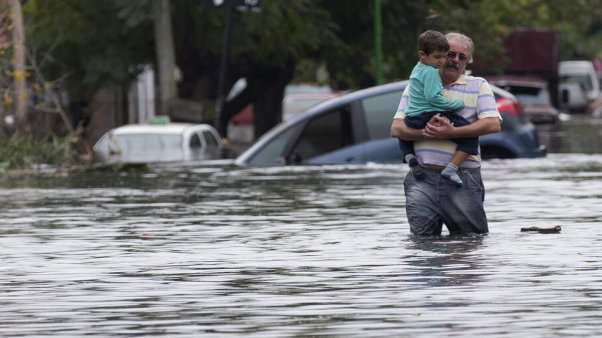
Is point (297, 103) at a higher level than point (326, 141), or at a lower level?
lower

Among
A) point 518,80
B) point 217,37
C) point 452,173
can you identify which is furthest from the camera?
point 518,80

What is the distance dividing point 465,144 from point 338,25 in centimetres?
3195

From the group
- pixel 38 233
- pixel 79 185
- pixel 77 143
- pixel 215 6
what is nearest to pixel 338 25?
pixel 215 6

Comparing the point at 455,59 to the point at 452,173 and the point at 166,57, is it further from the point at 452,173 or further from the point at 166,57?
the point at 166,57

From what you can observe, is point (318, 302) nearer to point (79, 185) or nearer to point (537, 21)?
point (79, 185)

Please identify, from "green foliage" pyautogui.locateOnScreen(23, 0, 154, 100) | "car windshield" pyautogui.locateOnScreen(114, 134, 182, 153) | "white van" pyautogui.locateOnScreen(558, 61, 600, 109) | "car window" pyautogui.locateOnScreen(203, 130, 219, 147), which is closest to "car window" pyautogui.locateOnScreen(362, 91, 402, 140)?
"car windshield" pyautogui.locateOnScreen(114, 134, 182, 153)

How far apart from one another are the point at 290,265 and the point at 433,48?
1.90m

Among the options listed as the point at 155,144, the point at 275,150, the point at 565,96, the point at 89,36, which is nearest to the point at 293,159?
the point at 275,150

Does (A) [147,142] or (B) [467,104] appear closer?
(B) [467,104]

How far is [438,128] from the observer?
13375 mm

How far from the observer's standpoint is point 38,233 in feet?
50.9

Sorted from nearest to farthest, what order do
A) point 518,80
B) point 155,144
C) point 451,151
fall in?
point 451,151 < point 155,144 < point 518,80

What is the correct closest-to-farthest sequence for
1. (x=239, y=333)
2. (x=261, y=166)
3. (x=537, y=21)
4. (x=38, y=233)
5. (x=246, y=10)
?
(x=239, y=333) → (x=38, y=233) → (x=261, y=166) → (x=246, y=10) → (x=537, y=21)

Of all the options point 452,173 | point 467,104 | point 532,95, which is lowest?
point 532,95
